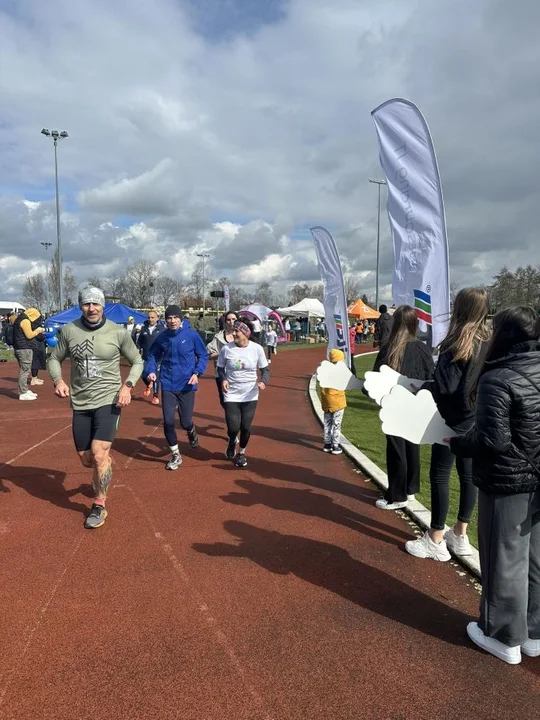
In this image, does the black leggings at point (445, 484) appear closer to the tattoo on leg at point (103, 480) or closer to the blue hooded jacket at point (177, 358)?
the tattoo on leg at point (103, 480)

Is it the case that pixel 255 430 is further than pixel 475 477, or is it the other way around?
pixel 255 430

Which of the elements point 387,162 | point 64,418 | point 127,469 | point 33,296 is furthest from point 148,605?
point 33,296

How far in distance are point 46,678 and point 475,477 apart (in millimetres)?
2535

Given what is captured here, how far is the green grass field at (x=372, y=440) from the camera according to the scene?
16.2 feet

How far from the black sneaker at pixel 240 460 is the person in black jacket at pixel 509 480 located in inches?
153

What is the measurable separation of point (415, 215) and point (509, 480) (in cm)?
342

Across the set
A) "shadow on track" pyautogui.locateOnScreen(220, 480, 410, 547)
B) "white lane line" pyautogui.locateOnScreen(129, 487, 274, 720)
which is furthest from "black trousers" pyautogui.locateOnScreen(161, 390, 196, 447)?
"white lane line" pyautogui.locateOnScreen(129, 487, 274, 720)

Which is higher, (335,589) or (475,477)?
(475,477)

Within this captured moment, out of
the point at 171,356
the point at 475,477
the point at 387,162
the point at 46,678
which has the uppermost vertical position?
the point at 387,162

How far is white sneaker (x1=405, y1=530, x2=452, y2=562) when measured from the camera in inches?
149

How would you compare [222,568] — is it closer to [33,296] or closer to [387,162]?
[387,162]

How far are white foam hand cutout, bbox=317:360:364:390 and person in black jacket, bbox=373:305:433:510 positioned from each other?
0.94 ft

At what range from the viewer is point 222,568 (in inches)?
146

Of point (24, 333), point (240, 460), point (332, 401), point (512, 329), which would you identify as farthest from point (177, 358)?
point (24, 333)
